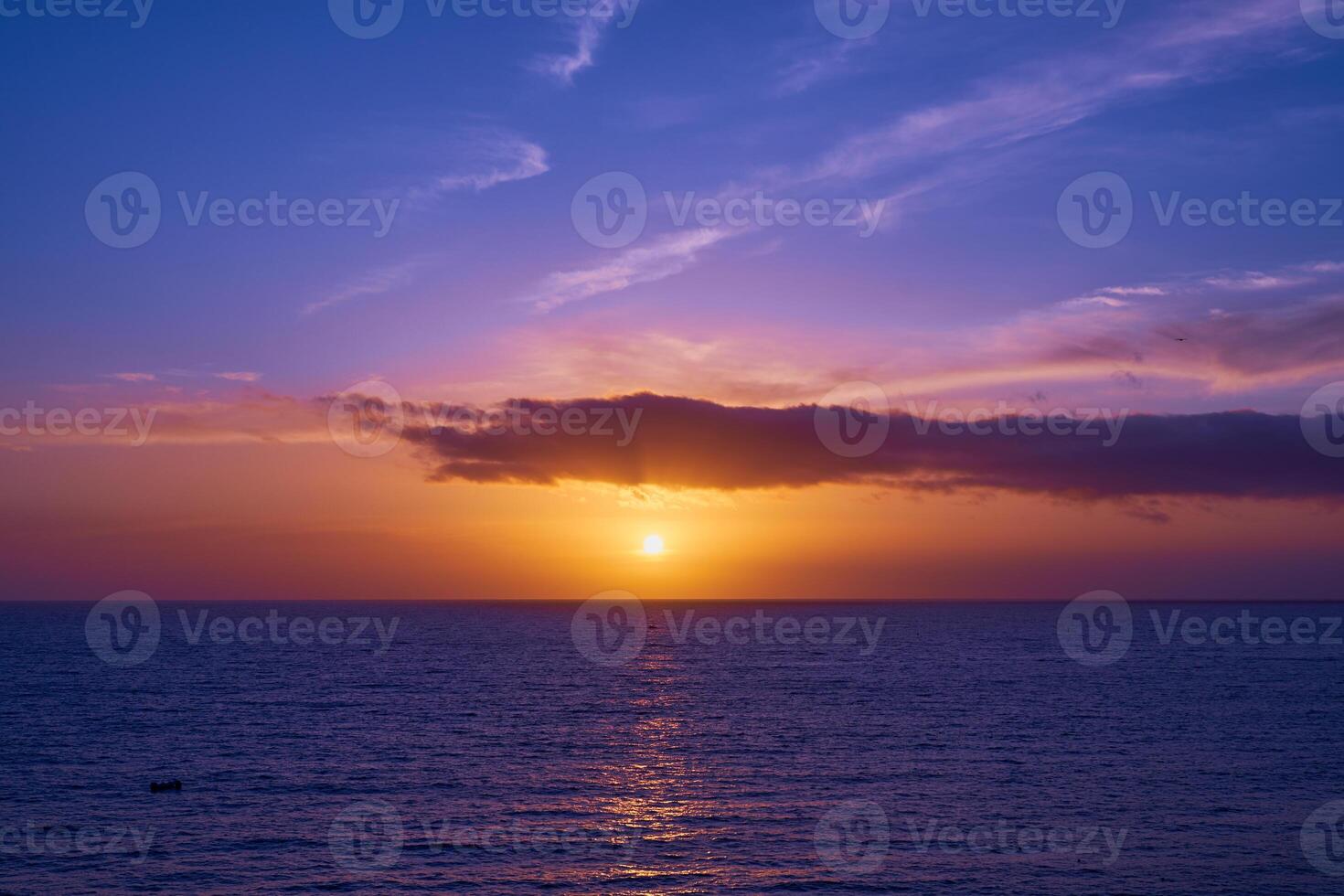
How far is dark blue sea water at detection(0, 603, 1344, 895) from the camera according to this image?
44.8m

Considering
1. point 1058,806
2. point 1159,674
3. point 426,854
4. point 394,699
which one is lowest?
point 426,854

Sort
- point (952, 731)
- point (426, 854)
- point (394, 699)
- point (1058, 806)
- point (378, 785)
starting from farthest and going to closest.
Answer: point (394, 699), point (952, 731), point (378, 785), point (1058, 806), point (426, 854)

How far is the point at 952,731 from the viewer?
82.8 metres

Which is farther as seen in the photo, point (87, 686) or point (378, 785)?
point (87, 686)

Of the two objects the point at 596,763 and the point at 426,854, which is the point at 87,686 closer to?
the point at 596,763

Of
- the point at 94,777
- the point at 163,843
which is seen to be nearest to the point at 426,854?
the point at 163,843

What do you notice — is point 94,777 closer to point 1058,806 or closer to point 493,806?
point 493,806

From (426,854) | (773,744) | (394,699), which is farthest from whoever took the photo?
(394,699)

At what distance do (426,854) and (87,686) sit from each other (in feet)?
296

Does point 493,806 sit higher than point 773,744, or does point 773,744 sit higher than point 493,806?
point 773,744

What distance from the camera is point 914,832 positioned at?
50.9 m

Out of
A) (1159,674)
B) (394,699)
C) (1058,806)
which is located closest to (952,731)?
(1058,806)

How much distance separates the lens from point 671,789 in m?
61.0

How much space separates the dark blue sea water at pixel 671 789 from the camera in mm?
44812
